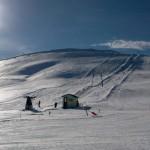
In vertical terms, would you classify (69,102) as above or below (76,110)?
above

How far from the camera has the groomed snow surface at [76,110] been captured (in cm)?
1448

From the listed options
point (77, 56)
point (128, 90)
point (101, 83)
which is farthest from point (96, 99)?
point (77, 56)

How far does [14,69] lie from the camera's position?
148 metres

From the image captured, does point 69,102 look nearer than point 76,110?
No

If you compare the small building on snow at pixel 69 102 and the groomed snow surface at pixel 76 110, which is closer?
the groomed snow surface at pixel 76 110

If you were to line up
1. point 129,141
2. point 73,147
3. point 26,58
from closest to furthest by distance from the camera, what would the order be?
point 73,147 → point 129,141 → point 26,58

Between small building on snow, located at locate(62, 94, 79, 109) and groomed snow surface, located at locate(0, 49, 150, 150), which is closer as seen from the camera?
groomed snow surface, located at locate(0, 49, 150, 150)

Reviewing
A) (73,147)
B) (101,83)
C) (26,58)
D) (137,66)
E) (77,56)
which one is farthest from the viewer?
(26,58)

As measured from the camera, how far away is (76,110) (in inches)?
1790

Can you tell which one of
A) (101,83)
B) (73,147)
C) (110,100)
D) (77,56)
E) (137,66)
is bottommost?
(73,147)

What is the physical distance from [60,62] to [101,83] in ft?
231

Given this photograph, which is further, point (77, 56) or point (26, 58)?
point (26, 58)

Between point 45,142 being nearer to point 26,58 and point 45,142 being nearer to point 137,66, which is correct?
point 137,66

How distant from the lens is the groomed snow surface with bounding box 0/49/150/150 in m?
14.5
